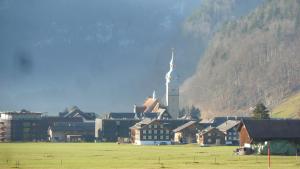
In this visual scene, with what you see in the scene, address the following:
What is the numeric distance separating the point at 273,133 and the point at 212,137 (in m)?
44.8

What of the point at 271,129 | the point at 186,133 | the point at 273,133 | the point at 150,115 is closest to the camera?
the point at 273,133

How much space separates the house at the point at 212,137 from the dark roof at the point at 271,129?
41122 millimetres

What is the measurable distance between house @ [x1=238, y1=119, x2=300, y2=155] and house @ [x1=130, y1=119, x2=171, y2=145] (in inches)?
2002

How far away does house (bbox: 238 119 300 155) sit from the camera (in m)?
100

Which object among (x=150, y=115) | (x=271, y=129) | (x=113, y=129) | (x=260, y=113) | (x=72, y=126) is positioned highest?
(x=150, y=115)

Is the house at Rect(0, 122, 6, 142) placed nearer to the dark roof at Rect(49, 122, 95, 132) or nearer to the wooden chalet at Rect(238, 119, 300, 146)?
the dark roof at Rect(49, 122, 95, 132)

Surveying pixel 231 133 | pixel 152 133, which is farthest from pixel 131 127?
pixel 231 133

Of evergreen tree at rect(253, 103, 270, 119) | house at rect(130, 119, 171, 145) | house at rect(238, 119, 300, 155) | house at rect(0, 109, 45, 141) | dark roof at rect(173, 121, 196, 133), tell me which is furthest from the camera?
house at rect(0, 109, 45, 141)

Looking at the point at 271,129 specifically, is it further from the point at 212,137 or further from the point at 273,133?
the point at 212,137

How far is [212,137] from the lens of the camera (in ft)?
485

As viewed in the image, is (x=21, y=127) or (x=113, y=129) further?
(x=113, y=129)

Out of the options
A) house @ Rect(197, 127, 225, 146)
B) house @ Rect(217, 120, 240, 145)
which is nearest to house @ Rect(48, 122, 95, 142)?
house @ Rect(197, 127, 225, 146)

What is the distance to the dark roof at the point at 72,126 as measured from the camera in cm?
17812

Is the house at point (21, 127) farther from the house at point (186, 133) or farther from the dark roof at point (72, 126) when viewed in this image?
the house at point (186, 133)
